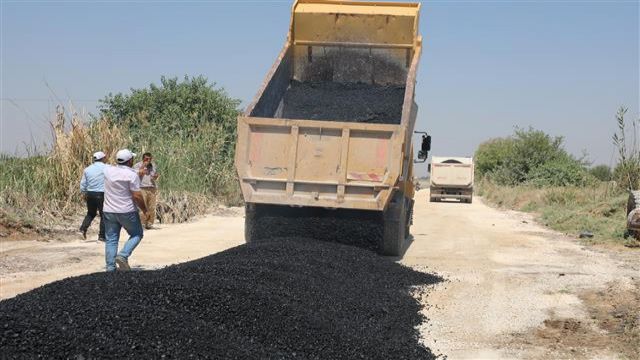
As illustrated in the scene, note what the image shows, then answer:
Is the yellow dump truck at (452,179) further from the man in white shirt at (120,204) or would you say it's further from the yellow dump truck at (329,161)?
the man in white shirt at (120,204)

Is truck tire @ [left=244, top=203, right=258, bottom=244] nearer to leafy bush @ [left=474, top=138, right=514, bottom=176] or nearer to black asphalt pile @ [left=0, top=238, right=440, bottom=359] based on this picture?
black asphalt pile @ [left=0, top=238, right=440, bottom=359]

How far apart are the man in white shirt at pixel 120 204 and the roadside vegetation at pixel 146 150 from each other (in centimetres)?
484

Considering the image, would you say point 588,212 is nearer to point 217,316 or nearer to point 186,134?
point 186,134

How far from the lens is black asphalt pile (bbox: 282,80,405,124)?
40.9 feet

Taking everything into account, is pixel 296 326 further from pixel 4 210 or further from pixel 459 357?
pixel 4 210

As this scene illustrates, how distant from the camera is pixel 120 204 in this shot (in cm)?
899

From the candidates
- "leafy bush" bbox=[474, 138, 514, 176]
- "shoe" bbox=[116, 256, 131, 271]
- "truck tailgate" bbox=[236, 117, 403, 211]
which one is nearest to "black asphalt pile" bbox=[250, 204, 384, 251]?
"truck tailgate" bbox=[236, 117, 403, 211]

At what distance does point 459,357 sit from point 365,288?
2.13m

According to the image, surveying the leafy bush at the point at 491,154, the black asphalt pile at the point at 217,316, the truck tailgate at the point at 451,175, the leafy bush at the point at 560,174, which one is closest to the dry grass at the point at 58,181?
the black asphalt pile at the point at 217,316

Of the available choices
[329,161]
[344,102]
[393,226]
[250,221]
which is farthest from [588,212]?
[250,221]

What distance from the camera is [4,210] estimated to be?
13281 millimetres

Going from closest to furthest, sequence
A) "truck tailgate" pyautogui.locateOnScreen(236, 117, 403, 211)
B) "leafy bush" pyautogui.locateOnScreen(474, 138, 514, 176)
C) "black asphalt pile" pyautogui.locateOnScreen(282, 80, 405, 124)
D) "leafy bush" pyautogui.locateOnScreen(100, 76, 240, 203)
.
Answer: "truck tailgate" pyautogui.locateOnScreen(236, 117, 403, 211) < "black asphalt pile" pyautogui.locateOnScreen(282, 80, 405, 124) < "leafy bush" pyautogui.locateOnScreen(100, 76, 240, 203) < "leafy bush" pyautogui.locateOnScreen(474, 138, 514, 176)

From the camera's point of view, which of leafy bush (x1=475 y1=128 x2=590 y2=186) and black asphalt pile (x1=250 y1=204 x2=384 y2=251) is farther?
leafy bush (x1=475 y1=128 x2=590 y2=186)

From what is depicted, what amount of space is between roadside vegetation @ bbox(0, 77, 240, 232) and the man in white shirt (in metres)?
4.84
